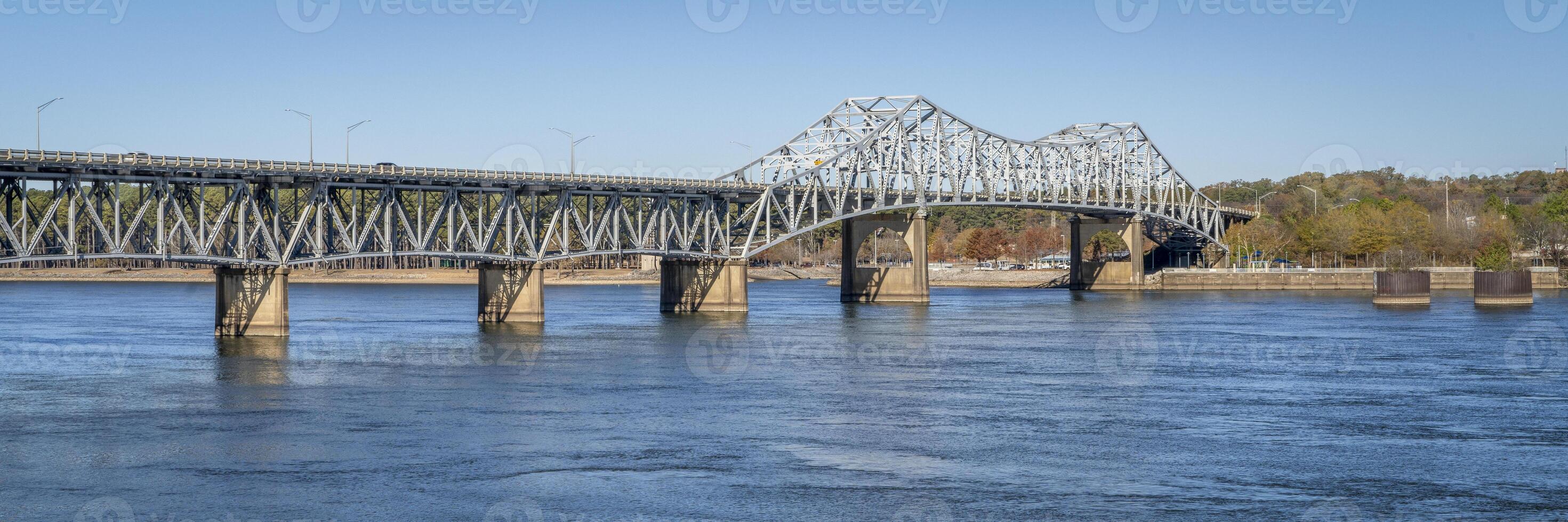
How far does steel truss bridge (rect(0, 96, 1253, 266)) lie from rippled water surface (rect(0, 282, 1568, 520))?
5.60 m

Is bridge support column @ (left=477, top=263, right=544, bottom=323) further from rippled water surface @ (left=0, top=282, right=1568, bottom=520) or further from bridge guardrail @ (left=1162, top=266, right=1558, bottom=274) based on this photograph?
bridge guardrail @ (left=1162, top=266, right=1558, bottom=274)

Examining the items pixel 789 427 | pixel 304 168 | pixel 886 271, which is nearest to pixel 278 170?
pixel 304 168

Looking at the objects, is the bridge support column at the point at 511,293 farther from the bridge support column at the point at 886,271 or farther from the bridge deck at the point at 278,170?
the bridge support column at the point at 886,271

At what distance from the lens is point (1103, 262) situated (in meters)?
184

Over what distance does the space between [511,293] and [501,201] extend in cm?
621

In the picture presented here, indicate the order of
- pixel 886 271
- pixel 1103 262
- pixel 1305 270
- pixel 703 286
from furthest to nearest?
pixel 1103 262 → pixel 1305 270 → pixel 886 271 → pixel 703 286

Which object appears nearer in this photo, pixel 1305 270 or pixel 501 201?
pixel 501 201

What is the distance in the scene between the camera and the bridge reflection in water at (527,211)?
73812 mm

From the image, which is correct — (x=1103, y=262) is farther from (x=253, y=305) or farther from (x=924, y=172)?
(x=253, y=305)

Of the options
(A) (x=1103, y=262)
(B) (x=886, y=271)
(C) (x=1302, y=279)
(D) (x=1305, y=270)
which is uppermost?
(A) (x=1103, y=262)

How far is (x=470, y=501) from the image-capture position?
31719mm

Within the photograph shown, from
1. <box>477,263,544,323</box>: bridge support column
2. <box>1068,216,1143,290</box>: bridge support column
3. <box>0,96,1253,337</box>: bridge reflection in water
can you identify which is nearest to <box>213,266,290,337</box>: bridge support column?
<box>0,96,1253,337</box>: bridge reflection in water

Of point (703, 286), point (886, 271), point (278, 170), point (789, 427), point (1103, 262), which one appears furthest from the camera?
point (1103, 262)

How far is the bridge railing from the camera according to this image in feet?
222
